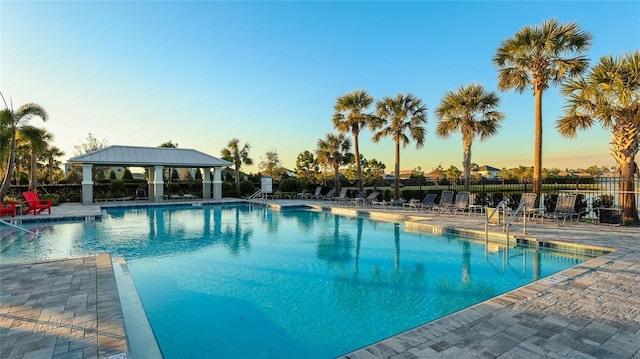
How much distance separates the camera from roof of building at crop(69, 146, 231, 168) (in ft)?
63.1

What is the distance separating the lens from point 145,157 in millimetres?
20984

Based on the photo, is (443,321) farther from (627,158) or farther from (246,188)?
(246,188)

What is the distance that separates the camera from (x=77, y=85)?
13.4 m

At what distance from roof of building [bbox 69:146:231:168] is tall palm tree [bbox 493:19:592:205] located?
58.0 ft

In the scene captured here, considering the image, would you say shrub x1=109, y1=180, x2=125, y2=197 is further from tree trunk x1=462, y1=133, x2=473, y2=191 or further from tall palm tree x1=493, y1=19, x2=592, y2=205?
tall palm tree x1=493, y1=19, x2=592, y2=205

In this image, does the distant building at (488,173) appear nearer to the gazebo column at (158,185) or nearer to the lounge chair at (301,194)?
the lounge chair at (301,194)

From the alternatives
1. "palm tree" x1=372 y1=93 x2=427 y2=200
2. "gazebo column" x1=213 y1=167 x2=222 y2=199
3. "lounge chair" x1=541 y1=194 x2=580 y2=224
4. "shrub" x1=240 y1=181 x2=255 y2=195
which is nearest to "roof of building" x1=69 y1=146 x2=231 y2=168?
"gazebo column" x1=213 y1=167 x2=222 y2=199

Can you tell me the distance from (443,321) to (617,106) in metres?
10.2

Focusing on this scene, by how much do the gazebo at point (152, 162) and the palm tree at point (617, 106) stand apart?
19.4 metres

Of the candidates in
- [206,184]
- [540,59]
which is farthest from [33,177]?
[540,59]

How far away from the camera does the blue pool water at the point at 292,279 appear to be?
399cm

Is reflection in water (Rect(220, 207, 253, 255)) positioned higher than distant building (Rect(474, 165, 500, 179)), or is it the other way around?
distant building (Rect(474, 165, 500, 179))

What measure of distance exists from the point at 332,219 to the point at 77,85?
38.2 ft

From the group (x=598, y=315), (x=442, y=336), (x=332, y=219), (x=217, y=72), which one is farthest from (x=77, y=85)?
(x=598, y=315)
